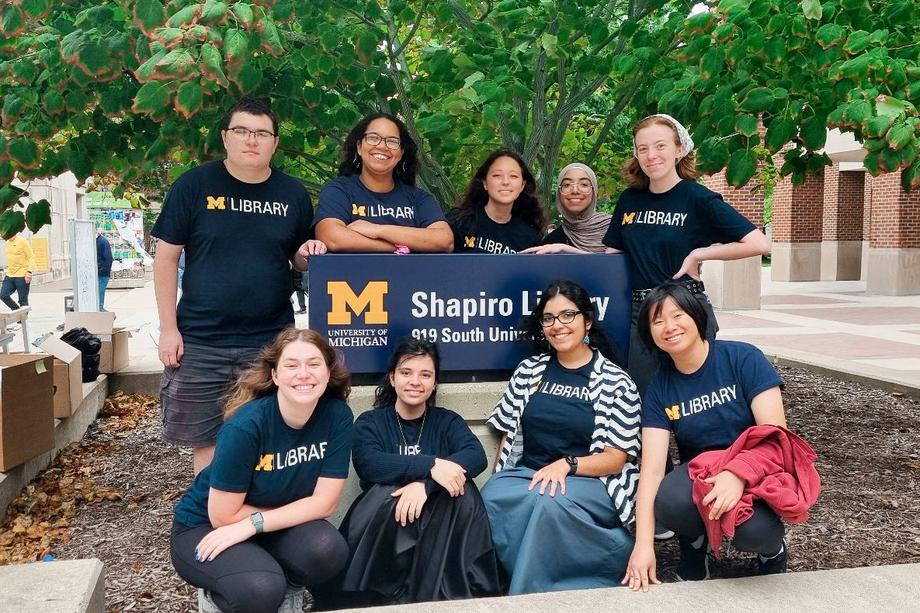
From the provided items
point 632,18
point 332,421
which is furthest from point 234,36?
point 632,18

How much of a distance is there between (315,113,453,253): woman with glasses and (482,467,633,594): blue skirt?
1.18 metres

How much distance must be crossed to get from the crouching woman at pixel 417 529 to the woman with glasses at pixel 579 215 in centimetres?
141

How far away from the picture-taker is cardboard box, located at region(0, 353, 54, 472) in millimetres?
4773

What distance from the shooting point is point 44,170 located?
16.4 ft

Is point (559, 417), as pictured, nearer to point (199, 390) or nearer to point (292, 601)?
point (292, 601)

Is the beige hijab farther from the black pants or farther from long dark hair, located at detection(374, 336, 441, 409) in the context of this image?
long dark hair, located at detection(374, 336, 441, 409)

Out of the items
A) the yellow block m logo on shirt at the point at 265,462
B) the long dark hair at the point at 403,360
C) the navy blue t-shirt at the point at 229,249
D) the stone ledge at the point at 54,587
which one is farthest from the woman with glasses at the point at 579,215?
the stone ledge at the point at 54,587

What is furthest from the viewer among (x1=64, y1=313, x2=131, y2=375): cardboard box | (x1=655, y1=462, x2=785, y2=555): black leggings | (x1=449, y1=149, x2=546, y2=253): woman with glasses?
(x1=64, y1=313, x2=131, y2=375): cardboard box

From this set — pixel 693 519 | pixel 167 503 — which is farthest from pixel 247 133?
pixel 167 503

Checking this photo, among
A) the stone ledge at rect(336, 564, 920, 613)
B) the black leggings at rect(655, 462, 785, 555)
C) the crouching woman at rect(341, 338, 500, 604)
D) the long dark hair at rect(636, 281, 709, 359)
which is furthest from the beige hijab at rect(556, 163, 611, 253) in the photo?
the stone ledge at rect(336, 564, 920, 613)

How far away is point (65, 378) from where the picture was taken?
5988mm

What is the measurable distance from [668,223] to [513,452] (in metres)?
1.21

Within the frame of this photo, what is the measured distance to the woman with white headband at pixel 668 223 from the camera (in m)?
3.64

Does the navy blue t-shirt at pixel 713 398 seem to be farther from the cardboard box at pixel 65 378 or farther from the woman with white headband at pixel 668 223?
the cardboard box at pixel 65 378
